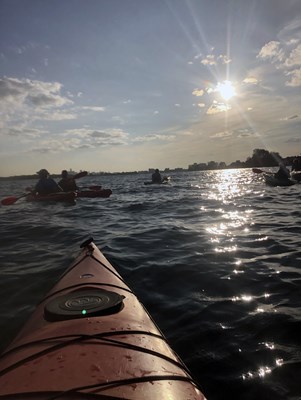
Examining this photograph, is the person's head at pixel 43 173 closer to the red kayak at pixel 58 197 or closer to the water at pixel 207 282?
the red kayak at pixel 58 197

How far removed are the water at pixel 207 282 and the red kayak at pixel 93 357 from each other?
0.97 meters

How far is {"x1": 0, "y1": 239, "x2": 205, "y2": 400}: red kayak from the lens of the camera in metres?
1.88

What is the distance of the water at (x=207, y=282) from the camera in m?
3.29

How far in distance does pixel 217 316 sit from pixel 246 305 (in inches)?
22.3

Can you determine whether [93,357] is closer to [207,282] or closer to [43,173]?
[207,282]

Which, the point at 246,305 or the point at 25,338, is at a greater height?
the point at 25,338

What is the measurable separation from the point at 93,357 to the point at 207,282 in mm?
3620

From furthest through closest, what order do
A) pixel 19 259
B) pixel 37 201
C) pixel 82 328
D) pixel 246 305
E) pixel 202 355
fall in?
pixel 37 201
pixel 19 259
pixel 246 305
pixel 202 355
pixel 82 328

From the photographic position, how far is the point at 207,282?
5.53 meters

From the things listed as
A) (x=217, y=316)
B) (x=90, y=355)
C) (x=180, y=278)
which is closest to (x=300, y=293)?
A: (x=217, y=316)

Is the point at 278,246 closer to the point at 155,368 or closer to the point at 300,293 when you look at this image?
the point at 300,293

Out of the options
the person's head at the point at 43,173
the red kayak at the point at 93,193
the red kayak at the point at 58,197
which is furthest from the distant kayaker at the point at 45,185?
the red kayak at the point at 93,193

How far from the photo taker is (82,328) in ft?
8.52

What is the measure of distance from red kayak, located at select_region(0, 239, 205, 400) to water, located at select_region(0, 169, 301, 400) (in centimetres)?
97
